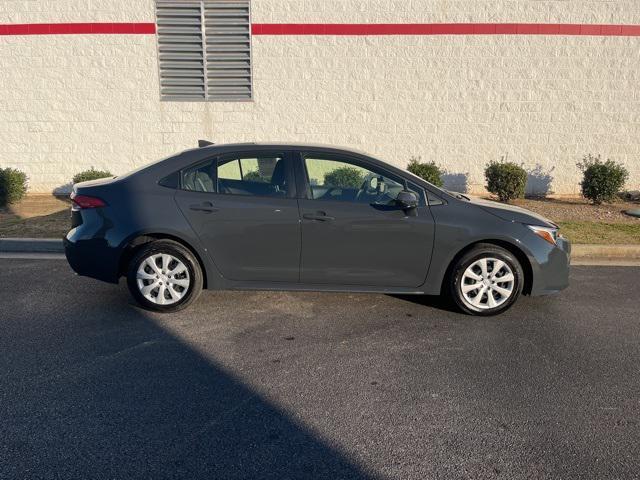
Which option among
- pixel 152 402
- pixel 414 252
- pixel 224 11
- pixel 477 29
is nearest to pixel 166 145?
pixel 224 11

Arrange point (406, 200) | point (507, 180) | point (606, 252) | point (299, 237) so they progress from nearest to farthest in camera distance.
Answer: point (406, 200) → point (299, 237) → point (606, 252) → point (507, 180)

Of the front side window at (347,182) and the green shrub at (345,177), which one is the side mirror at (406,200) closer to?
the front side window at (347,182)

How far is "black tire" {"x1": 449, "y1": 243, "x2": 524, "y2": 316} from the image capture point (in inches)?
181

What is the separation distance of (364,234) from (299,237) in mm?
585

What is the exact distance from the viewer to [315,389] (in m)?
3.38

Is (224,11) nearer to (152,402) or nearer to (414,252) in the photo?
(414,252)

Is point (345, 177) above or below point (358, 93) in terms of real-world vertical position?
below

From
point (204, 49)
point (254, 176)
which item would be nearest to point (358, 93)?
point (204, 49)

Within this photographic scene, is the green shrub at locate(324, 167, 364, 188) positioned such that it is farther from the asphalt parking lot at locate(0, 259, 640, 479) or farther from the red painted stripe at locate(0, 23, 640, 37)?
the red painted stripe at locate(0, 23, 640, 37)

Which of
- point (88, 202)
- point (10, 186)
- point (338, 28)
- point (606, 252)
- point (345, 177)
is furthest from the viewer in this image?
point (338, 28)

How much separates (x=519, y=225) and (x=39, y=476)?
13.4 ft

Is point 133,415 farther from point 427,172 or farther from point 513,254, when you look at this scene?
point 427,172

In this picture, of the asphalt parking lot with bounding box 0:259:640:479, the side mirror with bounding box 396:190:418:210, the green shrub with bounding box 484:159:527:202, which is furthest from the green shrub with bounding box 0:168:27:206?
the green shrub with bounding box 484:159:527:202

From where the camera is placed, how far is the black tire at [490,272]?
15.1 feet
